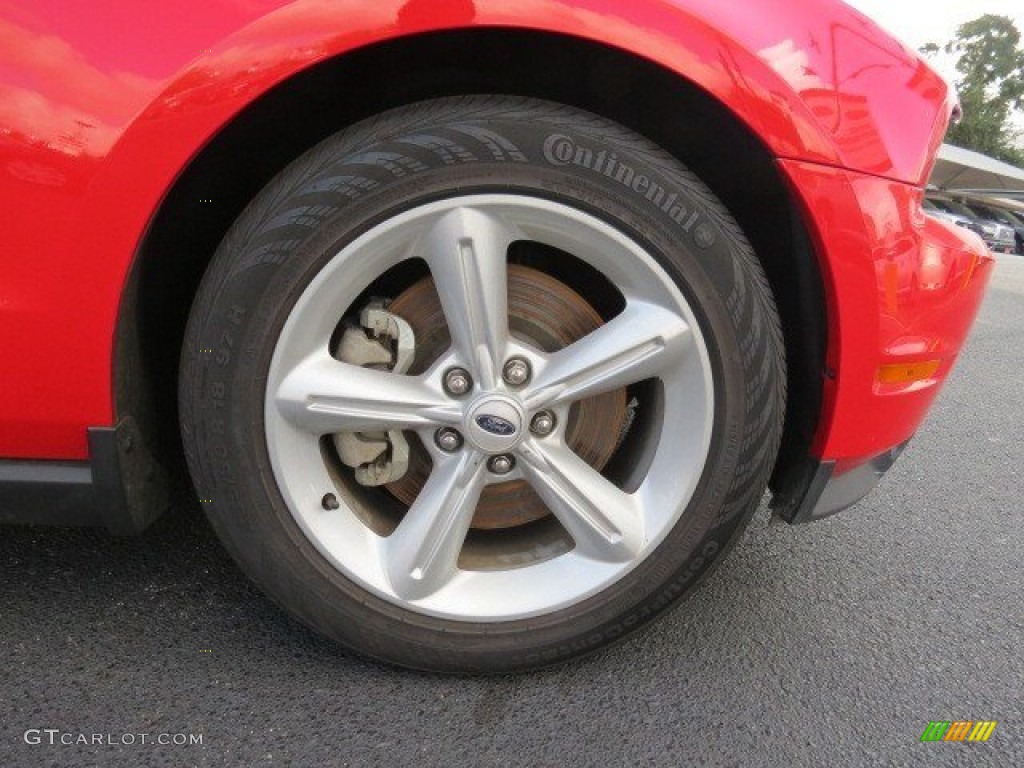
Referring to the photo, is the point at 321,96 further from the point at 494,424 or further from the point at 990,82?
the point at 990,82

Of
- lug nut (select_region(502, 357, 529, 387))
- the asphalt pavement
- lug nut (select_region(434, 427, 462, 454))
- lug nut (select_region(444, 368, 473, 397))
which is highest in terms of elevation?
lug nut (select_region(502, 357, 529, 387))

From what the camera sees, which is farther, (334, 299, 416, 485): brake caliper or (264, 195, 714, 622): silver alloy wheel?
(334, 299, 416, 485): brake caliper

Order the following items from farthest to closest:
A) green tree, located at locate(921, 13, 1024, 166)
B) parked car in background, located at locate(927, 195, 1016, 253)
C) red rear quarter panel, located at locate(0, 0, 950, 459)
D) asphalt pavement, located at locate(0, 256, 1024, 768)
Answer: green tree, located at locate(921, 13, 1024, 166), parked car in background, located at locate(927, 195, 1016, 253), asphalt pavement, located at locate(0, 256, 1024, 768), red rear quarter panel, located at locate(0, 0, 950, 459)

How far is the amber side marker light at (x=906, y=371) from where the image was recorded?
1274 millimetres

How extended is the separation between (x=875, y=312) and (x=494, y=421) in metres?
0.66

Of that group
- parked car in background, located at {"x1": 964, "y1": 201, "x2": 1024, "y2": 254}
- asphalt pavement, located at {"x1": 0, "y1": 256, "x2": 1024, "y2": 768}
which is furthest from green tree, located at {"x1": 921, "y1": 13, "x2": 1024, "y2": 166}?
asphalt pavement, located at {"x1": 0, "y1": 256, "x2": 1024, "y2": 768}

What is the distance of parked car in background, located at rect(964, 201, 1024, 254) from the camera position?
61.4 feet

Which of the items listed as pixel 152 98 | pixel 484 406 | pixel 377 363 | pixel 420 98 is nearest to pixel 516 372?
pixel 484 406

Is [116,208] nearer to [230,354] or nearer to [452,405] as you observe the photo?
[230,354]

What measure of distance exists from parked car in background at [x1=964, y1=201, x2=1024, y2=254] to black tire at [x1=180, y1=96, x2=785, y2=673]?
21.7 meters

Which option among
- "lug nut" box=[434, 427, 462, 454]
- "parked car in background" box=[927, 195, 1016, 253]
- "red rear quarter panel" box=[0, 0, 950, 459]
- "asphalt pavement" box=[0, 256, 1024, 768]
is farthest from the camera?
"parked car in background" box=[927, 195, 1016, 253]

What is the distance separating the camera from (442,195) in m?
1.16

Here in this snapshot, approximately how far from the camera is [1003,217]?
63.2 feet

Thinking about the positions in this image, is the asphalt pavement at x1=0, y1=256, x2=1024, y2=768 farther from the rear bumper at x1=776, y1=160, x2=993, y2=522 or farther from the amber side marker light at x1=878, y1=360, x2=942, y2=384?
the amber side marker light at x1=878, y1=360, x2=942, y2=384
